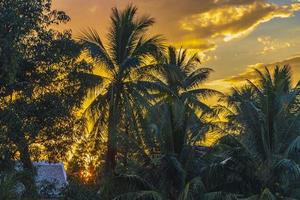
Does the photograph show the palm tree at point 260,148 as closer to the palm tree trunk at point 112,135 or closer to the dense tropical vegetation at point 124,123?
the dense tropical vegetation at point 124,123

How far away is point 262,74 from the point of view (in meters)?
29.3

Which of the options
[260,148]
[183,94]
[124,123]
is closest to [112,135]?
[124,123]

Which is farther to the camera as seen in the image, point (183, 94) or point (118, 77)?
point (183, 94)

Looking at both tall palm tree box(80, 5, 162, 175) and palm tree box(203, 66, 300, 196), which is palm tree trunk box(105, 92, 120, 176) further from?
palm tree box(203, 66, 300, 196)

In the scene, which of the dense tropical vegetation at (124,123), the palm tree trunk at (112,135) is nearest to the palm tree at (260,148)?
the dense tropical vegetation at (124,123)

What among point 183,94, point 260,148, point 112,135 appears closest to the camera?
point 260,148

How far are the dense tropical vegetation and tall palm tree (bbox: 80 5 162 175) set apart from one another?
5 centimetres

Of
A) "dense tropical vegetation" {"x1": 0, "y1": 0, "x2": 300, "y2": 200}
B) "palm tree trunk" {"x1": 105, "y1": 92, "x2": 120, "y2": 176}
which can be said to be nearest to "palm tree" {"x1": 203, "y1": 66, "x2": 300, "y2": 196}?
"dense tropical vegetation" {"x1": 0, "y1": 0, "x2": 300, "y2": 200}

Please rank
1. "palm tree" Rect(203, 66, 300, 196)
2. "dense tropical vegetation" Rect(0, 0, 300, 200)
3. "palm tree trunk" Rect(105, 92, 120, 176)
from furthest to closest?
1. "palm tree trunk" Rect(105, 92, 120, 176)
2. "palm tree" Rect(203, 66, 300, 196)
3. "dense tropical vegetation" Rect(0, 0, 300, 200)

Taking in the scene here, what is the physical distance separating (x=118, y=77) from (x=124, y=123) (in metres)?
2.24

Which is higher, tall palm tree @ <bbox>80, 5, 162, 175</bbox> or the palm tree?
tall palm tree @ <bbox>80, 5, 162, 175</bbox>

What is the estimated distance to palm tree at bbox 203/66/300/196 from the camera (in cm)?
2248

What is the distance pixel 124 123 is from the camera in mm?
25875

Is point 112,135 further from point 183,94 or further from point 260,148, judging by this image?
point 183,94
